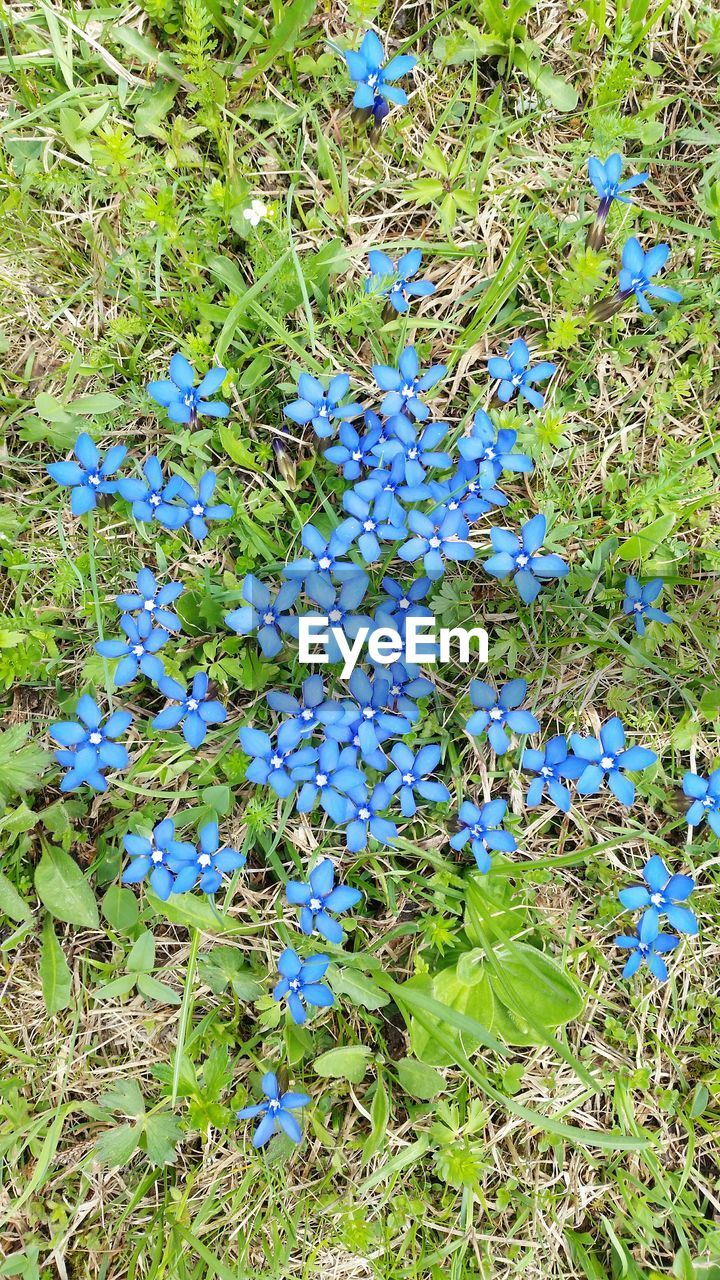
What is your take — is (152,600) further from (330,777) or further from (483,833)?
(483,833)

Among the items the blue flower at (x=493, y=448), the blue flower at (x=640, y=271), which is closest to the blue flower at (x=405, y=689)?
the blue flower at (x=493, y=448)

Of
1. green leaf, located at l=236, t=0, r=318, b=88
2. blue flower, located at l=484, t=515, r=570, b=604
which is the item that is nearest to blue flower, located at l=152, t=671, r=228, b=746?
blue flower, located at l=484, t=515, r=570, b=604

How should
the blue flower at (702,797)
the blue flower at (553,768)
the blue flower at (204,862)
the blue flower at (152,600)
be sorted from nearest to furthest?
the blue flower at (204,862) → the blue flower at (152,600) → the blue flower at (553,768) → the blue flower at (702,797)

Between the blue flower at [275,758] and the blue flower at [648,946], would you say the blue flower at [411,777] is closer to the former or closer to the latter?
the blue flower at [275,758]

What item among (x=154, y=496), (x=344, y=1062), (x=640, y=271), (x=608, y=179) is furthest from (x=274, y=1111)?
(x=608, y=179)

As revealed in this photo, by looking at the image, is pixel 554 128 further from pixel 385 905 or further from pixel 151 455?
pixel 385 905

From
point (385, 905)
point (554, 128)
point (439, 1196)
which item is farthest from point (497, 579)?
→ point (439, 1196)

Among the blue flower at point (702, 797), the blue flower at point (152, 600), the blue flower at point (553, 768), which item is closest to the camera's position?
the blue flower at point (152, 600)

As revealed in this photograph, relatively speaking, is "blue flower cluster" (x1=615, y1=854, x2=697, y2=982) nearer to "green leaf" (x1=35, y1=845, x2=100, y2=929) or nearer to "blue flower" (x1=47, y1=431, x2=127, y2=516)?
"green leaf" (x1=35, y1=845, x2=100, y2=929)
